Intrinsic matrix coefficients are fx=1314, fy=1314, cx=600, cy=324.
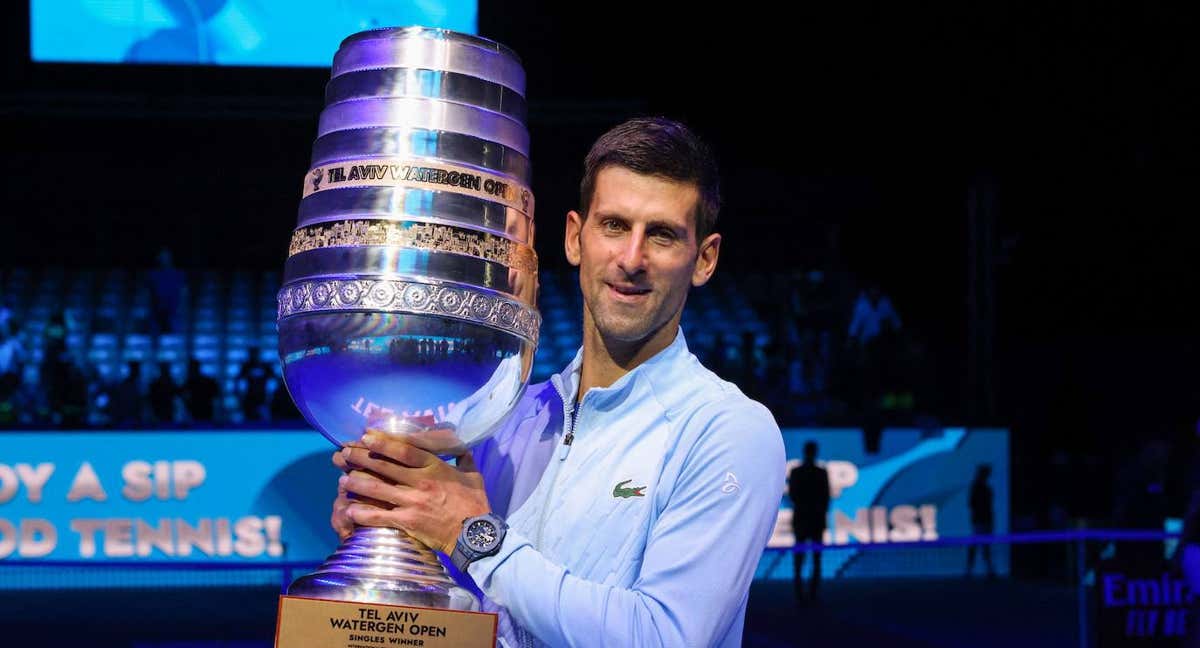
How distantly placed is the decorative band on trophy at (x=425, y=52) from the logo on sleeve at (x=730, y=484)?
616 millimetres

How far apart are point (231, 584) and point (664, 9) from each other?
983cm

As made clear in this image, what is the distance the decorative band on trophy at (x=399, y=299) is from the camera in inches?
64.7

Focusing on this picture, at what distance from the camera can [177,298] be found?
16.3 meters

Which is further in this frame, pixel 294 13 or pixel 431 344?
pixel 294 13

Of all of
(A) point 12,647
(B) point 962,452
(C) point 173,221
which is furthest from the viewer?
(C) point 173,221

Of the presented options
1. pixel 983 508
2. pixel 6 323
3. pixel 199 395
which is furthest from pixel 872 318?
pixel 6 323

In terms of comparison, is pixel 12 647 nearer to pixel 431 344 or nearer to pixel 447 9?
pixel 431 344

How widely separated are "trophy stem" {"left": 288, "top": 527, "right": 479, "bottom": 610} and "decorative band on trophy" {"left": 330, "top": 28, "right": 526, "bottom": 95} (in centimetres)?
61

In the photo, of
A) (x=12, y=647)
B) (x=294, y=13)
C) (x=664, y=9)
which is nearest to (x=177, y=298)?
(x=294, y=13)

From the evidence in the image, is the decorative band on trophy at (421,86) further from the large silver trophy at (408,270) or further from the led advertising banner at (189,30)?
the led advertising banner at (189,30)

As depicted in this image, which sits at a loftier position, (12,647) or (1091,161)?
(1091,161)

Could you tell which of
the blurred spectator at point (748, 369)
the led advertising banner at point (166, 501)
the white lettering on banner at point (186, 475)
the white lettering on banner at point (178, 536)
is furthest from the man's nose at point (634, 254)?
the blurred spectator at point (748, 369)

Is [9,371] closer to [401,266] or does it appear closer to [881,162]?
[881,162]

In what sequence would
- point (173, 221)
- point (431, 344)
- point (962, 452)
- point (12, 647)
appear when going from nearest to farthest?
1. point (431, 344)
2. point (12, 647)
3. point (962, 452)
4. point (173, 221)
